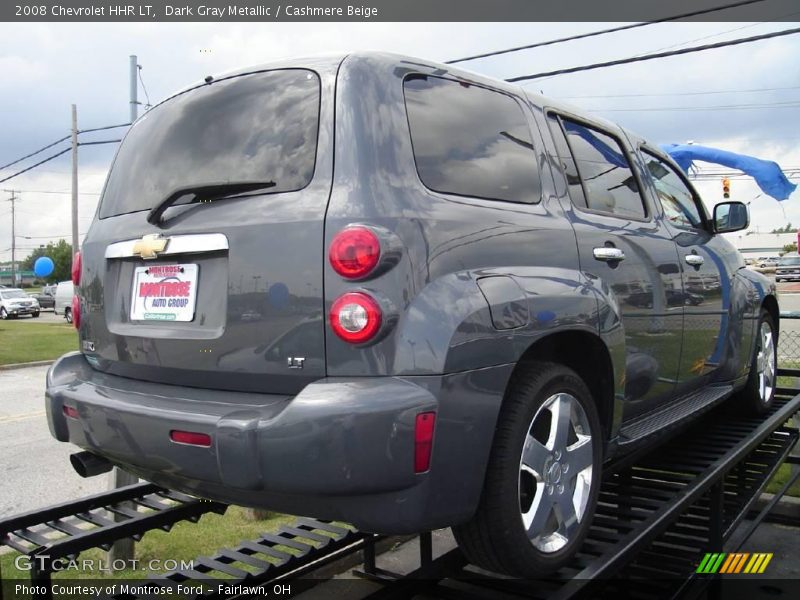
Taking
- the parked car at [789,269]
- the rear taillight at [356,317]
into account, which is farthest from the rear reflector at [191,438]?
the parked car at [789,269]

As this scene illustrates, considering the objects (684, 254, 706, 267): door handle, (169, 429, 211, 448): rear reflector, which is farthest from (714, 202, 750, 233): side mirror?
(169, 429, 211, 448): rear reflector

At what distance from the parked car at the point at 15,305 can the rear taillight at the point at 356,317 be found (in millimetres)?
43229

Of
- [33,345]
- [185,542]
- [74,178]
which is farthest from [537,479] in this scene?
[74,178]

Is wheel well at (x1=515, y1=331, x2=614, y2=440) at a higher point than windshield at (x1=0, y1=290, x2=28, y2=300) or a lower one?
higher

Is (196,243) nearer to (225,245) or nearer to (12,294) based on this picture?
(225,245)

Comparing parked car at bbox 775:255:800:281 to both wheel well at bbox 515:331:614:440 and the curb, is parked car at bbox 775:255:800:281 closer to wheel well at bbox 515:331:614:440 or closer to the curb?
the curb

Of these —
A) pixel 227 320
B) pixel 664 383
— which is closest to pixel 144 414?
pixel 227 320

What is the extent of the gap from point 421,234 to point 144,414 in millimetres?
1015

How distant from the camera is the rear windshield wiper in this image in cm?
217

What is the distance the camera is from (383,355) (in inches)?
75.2

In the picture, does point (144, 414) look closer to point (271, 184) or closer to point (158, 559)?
point (271, 184)

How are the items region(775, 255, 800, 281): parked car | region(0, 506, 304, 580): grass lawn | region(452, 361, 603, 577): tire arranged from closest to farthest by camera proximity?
region(452, 361, 603, 577): tire, region(0, 506, 304, 580): grass lawn, region(775, 255, 800, 281): parked car

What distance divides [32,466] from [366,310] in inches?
251

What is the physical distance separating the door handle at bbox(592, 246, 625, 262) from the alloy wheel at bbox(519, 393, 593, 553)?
0.59 m
